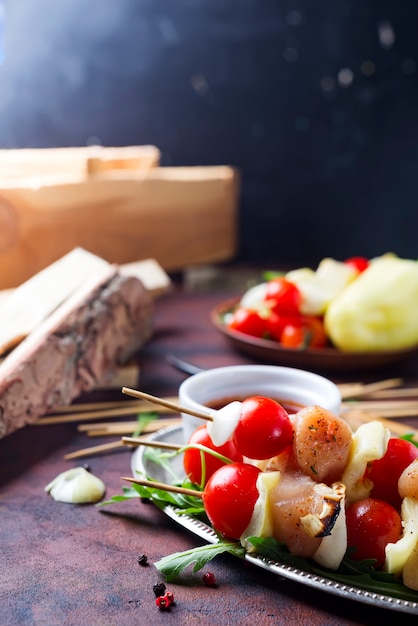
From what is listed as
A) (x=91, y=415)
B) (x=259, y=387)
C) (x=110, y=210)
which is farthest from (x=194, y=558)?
(x=110, y=210)

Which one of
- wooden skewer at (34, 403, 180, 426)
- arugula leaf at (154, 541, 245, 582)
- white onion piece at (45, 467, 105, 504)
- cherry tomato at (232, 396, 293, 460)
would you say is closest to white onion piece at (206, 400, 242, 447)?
cherry tomato at (232, 396, 293, 460)

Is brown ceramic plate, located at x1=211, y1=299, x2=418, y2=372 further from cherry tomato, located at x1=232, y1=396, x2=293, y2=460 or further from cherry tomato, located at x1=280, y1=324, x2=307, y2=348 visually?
cherry tomato, located at x1=232, y1=396, x2=293, y2=460

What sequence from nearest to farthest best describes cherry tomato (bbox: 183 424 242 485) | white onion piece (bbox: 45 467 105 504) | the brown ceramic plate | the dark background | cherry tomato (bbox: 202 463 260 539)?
cherry tomato (bbox: 202 463 260 539) → cherry tomato (bbox: 183 424 242 485) → white onion piece (bbox: 45 467 105 504) → the brown ceramic plate → the dark background

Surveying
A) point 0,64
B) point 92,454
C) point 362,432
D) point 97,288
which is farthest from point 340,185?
point 362,432

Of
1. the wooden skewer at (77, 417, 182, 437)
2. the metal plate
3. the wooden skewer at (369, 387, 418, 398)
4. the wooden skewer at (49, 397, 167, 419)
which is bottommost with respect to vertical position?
the wooden skewer at (369, 387, 418, 398)

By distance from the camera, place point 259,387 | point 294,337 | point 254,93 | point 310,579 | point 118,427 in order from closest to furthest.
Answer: point 310,579 < point 259,387 < point 118,427 < point 294,337 < point 254,93

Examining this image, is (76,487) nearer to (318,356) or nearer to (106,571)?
(106,571)
